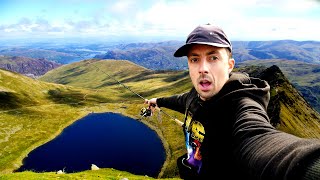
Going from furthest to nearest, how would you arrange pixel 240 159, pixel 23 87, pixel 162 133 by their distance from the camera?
pixel 23 87
pixel 162 133
pixel 240 159

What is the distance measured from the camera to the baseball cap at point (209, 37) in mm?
5109

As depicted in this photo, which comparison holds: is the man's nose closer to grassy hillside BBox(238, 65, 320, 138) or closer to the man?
the man

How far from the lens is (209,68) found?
525 cm

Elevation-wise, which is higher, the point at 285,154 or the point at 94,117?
the point at 285,154

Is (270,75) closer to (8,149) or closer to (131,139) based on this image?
(131,139)

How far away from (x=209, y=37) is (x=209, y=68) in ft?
1.90

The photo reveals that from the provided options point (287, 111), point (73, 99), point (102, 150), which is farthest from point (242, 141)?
point (73, 99)

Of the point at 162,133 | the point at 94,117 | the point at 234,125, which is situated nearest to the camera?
the point at 234,125

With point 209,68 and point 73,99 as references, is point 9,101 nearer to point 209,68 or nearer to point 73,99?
point 73,99

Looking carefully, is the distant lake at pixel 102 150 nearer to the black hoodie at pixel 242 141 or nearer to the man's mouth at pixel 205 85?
the black hoodie at pixel 242 141

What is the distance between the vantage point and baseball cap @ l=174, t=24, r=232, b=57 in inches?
201

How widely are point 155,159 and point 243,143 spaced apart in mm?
90266

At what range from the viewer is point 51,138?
4247 inches

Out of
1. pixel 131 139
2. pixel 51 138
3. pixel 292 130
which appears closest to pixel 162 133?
pixel 131 139
